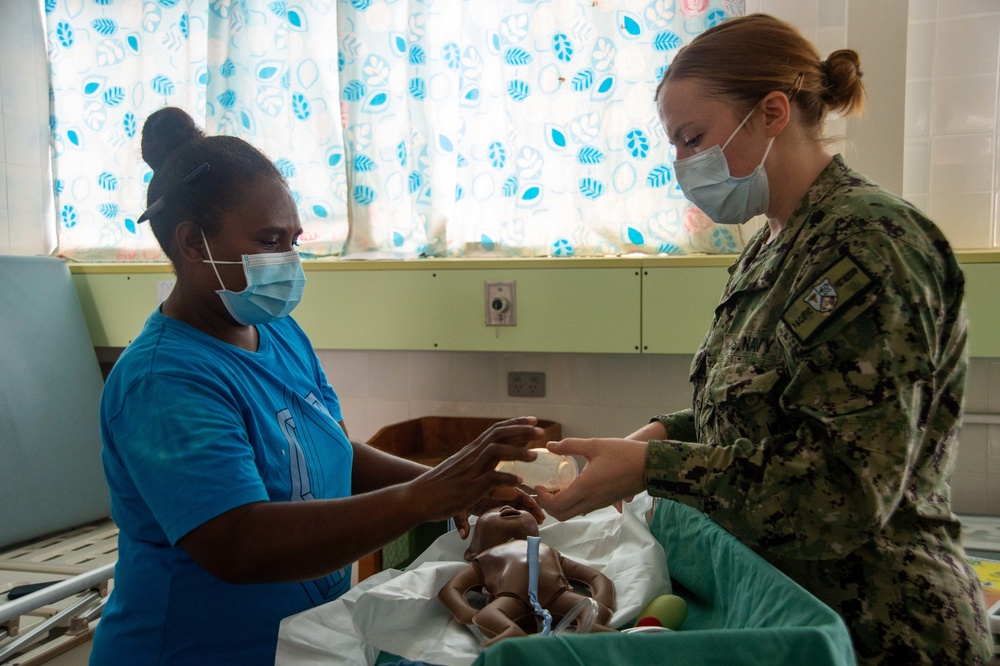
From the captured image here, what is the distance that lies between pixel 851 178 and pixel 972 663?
740 millimetres

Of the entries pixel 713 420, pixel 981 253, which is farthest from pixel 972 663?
pixel 981 253

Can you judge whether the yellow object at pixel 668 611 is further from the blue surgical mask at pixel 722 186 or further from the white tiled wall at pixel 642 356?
the white tiled wall at pixel 642 356

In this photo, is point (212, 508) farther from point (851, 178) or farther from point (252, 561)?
point (851, 178)

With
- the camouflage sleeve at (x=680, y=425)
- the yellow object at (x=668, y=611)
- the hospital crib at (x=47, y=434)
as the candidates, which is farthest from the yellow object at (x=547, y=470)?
the hospital crib at (x=47, y=434)

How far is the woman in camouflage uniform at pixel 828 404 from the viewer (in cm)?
101

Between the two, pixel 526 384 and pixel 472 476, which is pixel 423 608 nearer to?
pixel 472 476

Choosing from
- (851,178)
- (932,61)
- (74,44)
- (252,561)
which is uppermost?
(74,44)

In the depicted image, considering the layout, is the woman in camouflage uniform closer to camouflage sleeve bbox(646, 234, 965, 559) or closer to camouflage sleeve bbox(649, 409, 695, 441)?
camouflage sleeve bbox(646, 234, 965, 559)

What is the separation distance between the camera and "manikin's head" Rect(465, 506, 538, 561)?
1.62 m

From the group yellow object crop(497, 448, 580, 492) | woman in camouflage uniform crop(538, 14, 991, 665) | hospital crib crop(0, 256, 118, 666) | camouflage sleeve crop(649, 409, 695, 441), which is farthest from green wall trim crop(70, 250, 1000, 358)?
woman in camouflage uniform crop(538, 14, 991, 665)

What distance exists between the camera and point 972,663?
1.10 meters

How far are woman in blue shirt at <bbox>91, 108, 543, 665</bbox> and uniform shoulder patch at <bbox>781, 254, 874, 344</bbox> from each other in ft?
1.50

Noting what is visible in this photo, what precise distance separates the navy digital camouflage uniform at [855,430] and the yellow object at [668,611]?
17 centimetres

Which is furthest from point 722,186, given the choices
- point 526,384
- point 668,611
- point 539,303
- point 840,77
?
point 526,384
